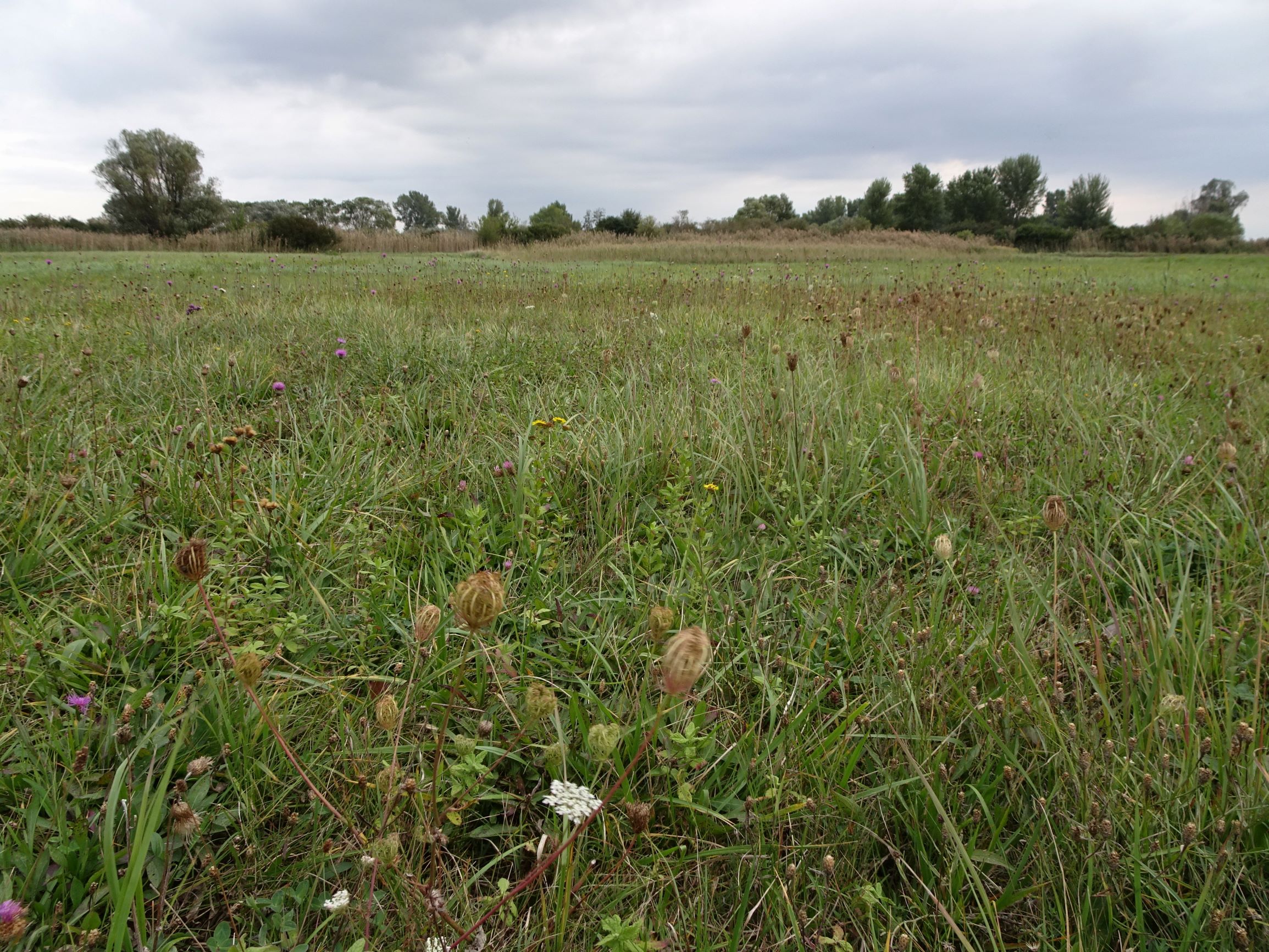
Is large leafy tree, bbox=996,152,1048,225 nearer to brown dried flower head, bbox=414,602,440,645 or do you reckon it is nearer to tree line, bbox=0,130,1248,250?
tree line, bbox=0,130,1248,250

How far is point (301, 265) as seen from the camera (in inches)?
508

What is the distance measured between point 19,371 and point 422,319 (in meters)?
2.45

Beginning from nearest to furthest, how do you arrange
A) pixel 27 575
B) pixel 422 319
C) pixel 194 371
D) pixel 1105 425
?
pixel 27 575
pixel 1105 425
pixel 194 371
pixel 422 319

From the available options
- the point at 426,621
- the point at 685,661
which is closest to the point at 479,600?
the point at 426,621

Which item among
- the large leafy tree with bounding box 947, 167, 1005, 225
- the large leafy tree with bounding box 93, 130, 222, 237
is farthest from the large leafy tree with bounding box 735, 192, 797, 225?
the large leafy tree with bounding box 93, 130, 222, 237

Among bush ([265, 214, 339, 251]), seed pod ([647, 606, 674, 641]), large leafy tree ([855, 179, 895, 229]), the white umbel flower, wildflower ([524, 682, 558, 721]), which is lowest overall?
the white umbel flower

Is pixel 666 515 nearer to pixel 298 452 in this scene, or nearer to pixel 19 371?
pixel 298 452

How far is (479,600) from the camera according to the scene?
2.86ft

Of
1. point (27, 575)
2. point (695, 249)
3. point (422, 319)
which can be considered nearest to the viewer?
point (27, 575)

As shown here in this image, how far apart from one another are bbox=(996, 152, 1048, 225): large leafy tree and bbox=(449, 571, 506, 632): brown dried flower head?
7822 centimetres

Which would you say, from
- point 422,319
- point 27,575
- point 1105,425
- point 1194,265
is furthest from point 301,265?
point 1194,265

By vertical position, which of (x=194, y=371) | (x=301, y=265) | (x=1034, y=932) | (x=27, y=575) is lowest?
(x=1034, y=932)

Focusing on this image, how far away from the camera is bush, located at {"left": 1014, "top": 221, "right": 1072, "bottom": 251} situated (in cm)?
3441

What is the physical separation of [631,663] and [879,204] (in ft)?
222
